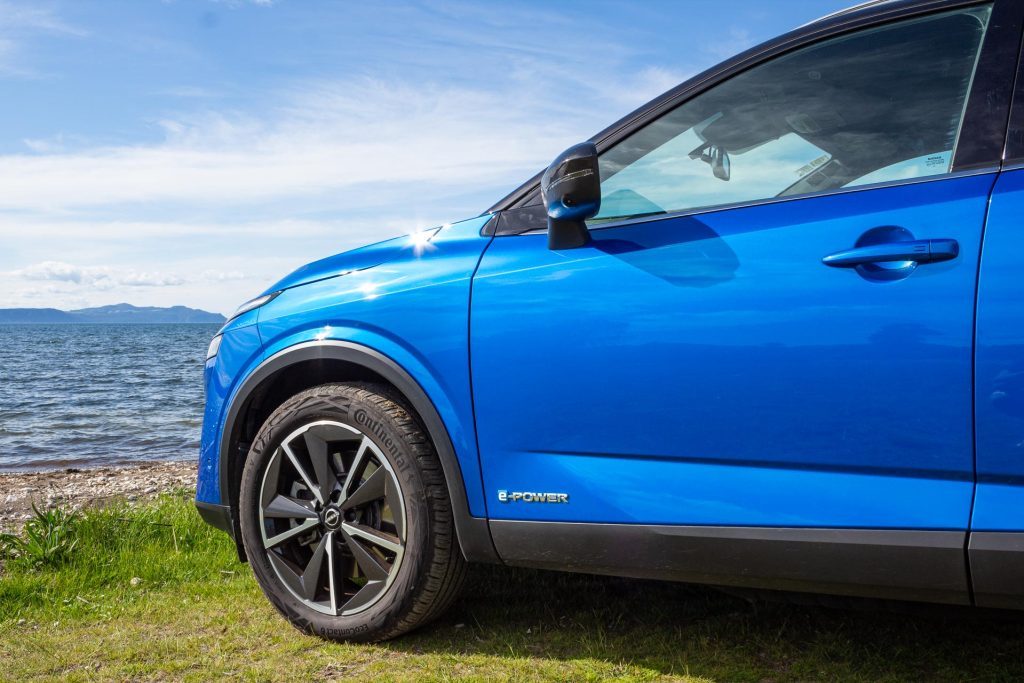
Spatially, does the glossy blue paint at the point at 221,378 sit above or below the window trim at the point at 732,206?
below

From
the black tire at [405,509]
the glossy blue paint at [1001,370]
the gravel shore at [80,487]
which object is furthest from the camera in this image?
the gravel shore at [80,487]

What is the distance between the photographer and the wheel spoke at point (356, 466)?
9.48ft

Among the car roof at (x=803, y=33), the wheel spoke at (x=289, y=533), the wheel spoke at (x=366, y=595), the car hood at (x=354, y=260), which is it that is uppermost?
the car roof at (x=803, y=33)

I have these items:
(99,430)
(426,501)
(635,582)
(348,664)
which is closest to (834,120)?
(426,501)

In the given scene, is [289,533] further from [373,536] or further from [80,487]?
[80,487]

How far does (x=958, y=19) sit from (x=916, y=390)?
965mm

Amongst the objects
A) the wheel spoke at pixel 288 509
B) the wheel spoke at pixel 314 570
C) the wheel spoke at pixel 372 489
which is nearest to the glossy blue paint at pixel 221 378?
the wheel spoke at pixel 288 509

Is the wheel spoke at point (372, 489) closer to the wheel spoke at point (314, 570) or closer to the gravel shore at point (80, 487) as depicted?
the wheel spoke at point (314, 570)

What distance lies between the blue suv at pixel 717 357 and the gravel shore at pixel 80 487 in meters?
3.51

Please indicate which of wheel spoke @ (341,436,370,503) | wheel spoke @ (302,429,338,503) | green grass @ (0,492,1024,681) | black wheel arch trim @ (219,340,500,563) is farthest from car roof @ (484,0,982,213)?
green grass @ (0,492,1024,681)

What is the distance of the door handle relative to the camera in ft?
6.71

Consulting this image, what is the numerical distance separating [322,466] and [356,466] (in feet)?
0.45

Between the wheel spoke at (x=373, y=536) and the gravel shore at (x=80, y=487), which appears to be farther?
the gravel shore at (x=80, y=487)

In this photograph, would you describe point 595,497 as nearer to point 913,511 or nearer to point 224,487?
point 913,511
